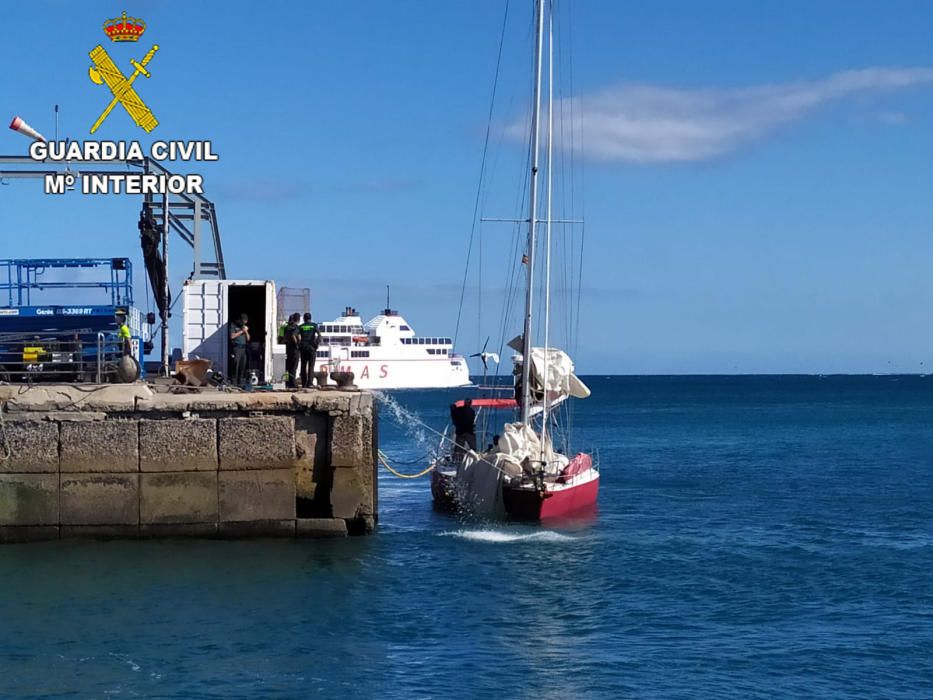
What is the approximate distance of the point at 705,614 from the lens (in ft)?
57.9

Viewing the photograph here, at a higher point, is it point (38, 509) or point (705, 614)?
point (38, 509)

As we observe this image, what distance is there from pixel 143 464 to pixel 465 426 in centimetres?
951

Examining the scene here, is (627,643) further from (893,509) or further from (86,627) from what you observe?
(893,509)

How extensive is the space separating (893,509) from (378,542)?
563 inches

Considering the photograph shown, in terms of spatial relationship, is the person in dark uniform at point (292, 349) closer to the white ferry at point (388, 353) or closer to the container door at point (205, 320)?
the container door at point (205, 320)

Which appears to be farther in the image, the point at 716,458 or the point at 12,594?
the point at 716,458

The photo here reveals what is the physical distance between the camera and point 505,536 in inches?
957

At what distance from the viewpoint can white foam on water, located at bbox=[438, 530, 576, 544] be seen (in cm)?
2395

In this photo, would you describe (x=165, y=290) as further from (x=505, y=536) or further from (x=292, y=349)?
(x=505, y=536)

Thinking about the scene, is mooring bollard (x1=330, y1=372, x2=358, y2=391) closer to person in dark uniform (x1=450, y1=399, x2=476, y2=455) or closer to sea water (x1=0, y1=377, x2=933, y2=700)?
sea water (x1=0, y1=377, x2=933, y2=700)

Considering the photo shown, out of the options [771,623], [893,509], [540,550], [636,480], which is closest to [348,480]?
[540,550]

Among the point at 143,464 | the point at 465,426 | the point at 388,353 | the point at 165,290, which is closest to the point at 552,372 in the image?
the point at 465,426

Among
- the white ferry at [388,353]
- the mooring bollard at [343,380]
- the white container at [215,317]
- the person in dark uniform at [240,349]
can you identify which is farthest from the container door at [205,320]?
the white ferry at [388,353]

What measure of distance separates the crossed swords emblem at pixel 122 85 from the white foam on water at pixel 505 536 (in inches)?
493
